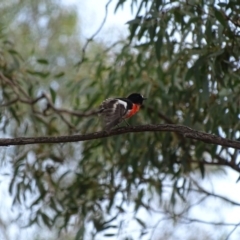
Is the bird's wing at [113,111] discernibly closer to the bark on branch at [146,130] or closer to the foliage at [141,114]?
the bark on branch at [146,130]

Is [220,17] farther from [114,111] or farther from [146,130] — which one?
[146,130]

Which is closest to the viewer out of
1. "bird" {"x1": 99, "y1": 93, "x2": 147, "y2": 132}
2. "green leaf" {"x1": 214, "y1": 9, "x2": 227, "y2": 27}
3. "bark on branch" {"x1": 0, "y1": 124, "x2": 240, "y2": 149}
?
"bark on branch" {"x1": 0, "y1": 124, "x2": 240, "y2": 149}

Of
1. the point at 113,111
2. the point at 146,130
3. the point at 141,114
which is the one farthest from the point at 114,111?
the point at 141,114

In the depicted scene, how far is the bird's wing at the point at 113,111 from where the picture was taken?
352 centimetres

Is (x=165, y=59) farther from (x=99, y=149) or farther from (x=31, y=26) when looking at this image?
(x=31, y=26)

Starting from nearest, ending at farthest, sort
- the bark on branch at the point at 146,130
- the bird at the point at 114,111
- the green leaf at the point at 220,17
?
the bark on branch at the point at 146,130 → the bird at the point at 114,111 → the green leaf at the point at 220,17

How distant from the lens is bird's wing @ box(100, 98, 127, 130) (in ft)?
11.5

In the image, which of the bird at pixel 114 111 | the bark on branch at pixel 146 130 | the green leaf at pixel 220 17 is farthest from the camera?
the green leaf at pixel 220 17

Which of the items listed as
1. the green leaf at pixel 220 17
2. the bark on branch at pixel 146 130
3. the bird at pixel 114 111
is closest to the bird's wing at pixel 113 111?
the bird at pixel 114 111

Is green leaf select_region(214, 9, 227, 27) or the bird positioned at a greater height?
green leaf select_region(214, 9, 227, 27)

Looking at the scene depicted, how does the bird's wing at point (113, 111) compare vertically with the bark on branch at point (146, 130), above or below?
above

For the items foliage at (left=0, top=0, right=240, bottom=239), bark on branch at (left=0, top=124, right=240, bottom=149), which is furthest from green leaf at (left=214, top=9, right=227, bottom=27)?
bark on branch at (left=0, top=124, right=240, bottom=149)

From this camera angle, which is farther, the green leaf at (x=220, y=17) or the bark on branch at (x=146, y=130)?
the green leaf at (x=220, y=17)

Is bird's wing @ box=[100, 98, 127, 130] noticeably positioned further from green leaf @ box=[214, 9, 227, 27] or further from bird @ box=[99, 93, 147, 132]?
green leaf @ box=[214, 9, 227, 27]
